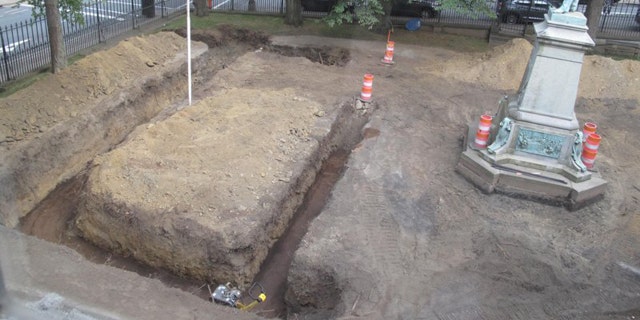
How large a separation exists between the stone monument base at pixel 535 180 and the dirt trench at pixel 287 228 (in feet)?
9.00

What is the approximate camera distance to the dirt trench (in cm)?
723

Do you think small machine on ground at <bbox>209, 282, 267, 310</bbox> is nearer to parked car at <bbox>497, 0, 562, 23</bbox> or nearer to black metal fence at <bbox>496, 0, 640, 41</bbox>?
black metal fence at <bbox>496, 0, 640, 41</bbox>

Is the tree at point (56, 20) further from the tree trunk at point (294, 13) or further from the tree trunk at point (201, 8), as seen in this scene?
the tree trunk at point (294, 13)

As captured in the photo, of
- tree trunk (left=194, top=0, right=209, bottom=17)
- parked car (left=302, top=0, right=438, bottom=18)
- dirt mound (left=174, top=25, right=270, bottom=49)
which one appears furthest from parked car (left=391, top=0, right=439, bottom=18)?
tree trunk (left=194, top=0, right=209, bottom=17)

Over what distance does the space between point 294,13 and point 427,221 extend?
1217cm

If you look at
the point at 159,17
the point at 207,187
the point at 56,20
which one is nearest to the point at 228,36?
the point at 159,17

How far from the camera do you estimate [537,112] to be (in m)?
8.48

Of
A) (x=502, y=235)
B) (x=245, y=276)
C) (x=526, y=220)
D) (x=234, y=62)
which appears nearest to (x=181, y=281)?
(x=245, y=276)

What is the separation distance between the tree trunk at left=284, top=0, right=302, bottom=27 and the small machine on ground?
42.0 ft

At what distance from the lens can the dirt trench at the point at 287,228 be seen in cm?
723

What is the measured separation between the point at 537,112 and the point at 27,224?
8702 millimetres

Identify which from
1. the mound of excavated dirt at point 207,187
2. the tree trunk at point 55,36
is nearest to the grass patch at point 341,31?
the tree trunk at point 55,36

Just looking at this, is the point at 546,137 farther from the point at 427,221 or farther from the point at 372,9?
the point at 372,9

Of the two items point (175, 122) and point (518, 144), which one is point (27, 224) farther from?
point (518, 144)
